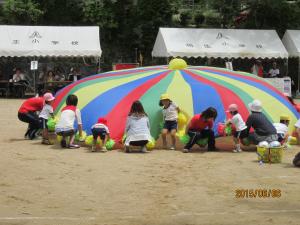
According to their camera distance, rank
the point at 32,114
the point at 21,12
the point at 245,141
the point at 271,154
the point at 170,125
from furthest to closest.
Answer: the point at 21,12, the point at 32,114, the point at 170,125, the point at 245,141, the point at 271,154

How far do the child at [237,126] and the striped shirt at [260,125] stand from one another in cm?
19

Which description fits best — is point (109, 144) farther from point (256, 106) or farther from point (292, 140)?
point (292, 140)

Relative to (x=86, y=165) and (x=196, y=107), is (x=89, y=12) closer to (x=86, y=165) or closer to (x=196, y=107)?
(x=196, y=107)

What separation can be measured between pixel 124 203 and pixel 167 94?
4.50m

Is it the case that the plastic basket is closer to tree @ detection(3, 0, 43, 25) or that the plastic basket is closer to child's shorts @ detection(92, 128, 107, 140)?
child's shorts @ detection(92, 128, 107, 140)

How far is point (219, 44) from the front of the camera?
21797mm

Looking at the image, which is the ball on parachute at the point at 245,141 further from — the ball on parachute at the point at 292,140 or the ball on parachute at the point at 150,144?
the ball on parachute at the point at 150,144

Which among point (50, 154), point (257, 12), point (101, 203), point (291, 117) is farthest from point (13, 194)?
point (257, 12)

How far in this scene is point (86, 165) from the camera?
28.0ft

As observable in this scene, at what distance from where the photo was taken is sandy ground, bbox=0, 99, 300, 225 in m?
5.75

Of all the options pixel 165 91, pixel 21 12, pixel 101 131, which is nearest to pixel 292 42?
pixel 165 91

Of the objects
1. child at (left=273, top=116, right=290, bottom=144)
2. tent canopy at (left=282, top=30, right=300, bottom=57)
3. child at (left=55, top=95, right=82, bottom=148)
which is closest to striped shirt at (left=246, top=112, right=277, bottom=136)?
child at (left=273, top=116, right=290, bottom=144)

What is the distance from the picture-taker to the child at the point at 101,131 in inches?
384
